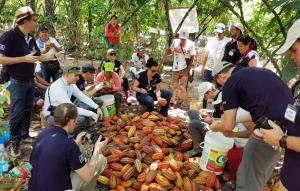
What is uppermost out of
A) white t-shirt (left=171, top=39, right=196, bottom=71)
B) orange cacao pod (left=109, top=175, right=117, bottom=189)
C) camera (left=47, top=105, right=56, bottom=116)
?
white t-shirt (left=171, top=39, right=196, bottom=71)

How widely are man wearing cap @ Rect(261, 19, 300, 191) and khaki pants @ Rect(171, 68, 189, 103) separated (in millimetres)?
5455

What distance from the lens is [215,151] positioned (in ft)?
14.4

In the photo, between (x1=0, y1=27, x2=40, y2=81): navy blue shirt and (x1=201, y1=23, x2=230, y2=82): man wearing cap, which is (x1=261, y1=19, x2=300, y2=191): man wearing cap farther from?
(x1=201, y1=23, x2=230, y2=82): man wearing cap

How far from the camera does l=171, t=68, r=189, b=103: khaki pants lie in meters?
8.02

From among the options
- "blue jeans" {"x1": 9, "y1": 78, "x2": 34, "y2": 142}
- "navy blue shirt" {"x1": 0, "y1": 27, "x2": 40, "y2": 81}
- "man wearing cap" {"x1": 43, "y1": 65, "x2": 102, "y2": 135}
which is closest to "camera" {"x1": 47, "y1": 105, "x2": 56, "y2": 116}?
"man wearing cap" {"x1": 43, "y1": 65, "x2": 102, "y2": 135}

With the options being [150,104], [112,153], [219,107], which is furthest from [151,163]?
[150,104]

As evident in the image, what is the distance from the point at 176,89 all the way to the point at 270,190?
3.98 metres

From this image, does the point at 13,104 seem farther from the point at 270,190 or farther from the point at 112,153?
the point at 270,190

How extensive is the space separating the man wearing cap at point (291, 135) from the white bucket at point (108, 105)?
4103 millimetres

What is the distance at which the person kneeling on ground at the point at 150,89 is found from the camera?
21.9ft

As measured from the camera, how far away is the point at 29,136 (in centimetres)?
585

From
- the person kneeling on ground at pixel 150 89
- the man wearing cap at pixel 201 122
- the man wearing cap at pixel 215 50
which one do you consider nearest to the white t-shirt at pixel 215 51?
the man wearing cap at pixel 215 50

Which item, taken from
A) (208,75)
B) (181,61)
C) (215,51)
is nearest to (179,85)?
(181,61)

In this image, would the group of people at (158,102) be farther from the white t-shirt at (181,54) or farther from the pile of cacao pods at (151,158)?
the pile of cacao pods at (151,158)
